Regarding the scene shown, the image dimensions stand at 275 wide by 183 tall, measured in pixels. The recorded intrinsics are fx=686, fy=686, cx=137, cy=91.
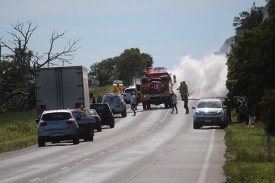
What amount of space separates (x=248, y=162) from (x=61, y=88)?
691 inches

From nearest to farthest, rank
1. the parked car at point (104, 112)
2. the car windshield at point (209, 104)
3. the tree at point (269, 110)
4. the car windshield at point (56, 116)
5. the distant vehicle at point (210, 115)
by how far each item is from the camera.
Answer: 1. the tree at point (269, 110)
2. the car windshield at point (56, 116)
3. the distant vehicle at point (210, 115)
4. the car windshield at point (209, 104)
5. the parked car at point (104, 112)

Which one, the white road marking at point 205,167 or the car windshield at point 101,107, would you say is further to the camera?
the car windshield at point 101,107

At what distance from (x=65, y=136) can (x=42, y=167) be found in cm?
932

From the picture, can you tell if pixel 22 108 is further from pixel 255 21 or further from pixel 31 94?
pixel 255 21

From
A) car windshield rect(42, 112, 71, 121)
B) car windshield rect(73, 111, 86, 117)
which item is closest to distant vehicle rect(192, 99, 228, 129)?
car windshield rect(73, 111, 86, 117)

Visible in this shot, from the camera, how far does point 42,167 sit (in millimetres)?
19062

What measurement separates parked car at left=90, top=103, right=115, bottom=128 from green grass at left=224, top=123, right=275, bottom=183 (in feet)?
47.6

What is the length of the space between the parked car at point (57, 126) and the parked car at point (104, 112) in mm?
14057

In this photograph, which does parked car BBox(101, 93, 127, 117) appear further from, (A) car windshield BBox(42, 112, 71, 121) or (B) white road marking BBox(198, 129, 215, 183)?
(B) white road marking BBox(198, 129, 215, 183)

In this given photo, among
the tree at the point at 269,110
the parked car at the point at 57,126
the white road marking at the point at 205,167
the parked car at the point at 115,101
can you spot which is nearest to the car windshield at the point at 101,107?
the parked car at the point at 115,101

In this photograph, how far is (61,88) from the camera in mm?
34531

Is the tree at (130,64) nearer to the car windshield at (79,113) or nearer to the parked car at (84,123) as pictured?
the parked car at (84,123)

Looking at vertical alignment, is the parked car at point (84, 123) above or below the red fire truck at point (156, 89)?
below

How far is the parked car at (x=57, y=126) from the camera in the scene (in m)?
28.2
